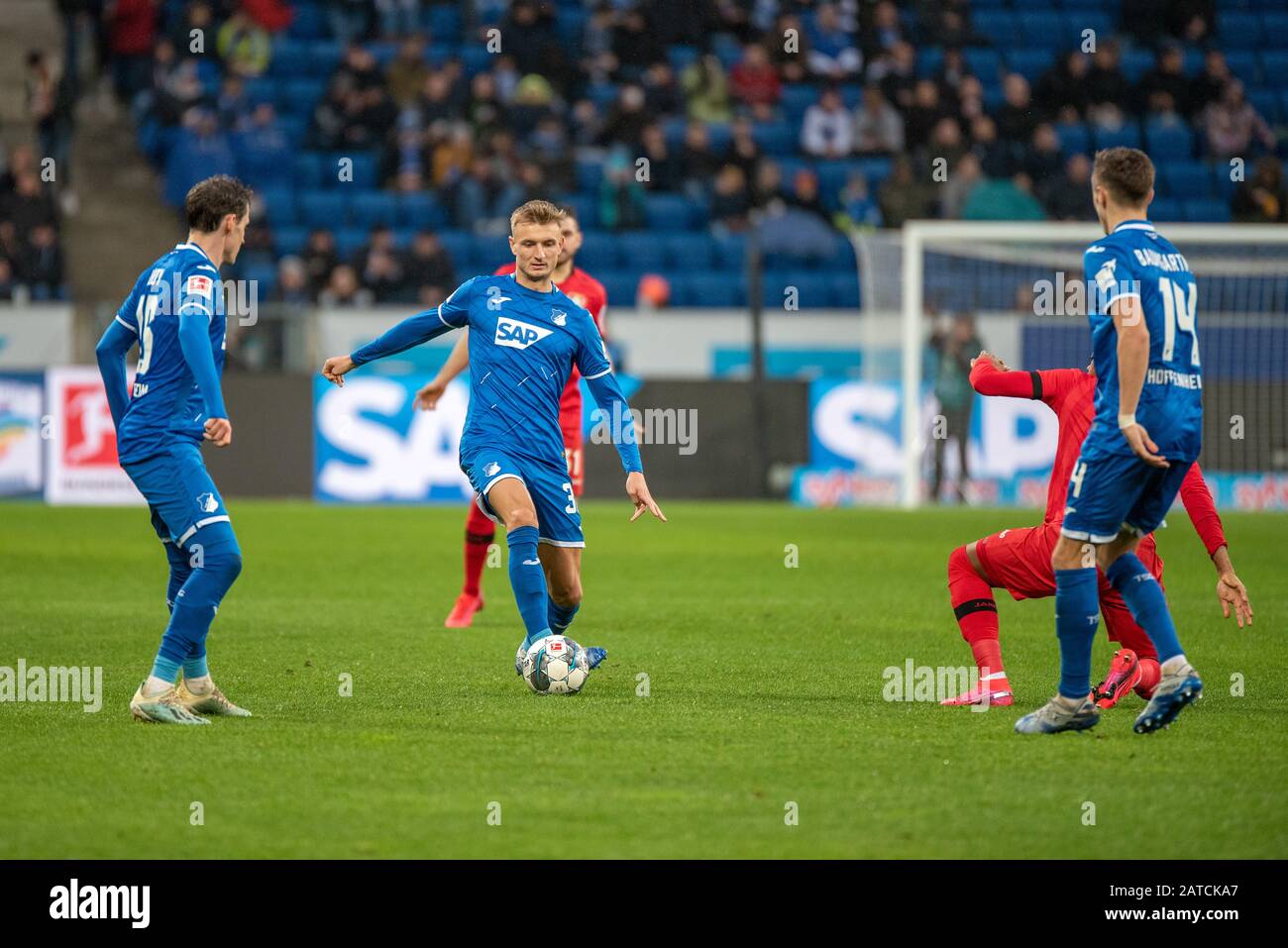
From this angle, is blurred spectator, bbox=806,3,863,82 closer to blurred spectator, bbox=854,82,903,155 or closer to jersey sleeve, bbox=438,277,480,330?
blurred spectator, bbox=854,82,903,155

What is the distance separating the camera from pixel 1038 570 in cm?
701

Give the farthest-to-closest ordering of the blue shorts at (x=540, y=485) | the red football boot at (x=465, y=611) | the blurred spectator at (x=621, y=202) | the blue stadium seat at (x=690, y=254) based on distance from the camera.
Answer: the blurred spectator at (x=621, y=202) < the blue stadium seat at (x=690, y=254) < the red football boot at (x=465, y=611) < the blue shorts at (x=540, y=485)

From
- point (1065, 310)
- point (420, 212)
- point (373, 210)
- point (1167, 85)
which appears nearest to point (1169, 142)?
point (1167, 85)

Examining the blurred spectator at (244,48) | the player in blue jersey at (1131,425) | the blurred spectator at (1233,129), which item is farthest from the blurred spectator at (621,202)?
the player in blue jersey at (1131,425)

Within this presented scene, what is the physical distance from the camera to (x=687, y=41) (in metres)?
26.1

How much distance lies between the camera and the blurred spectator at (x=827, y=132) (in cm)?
2480

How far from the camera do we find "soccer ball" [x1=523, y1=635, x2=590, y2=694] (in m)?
7.29

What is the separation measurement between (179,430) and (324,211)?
17283 millimetres

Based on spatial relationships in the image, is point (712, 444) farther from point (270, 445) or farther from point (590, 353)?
point (590, 353)

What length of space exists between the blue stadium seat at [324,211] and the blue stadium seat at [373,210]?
0.12 m

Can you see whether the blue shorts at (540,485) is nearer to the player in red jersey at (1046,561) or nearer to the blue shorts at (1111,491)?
the player in red jersey at (1046,561)

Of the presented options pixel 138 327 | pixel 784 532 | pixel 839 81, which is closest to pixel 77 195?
pixel 839 81

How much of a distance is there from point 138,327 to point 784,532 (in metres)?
9.88

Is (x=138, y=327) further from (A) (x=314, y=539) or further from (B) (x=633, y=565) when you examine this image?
(A) (x=314, y=539)
